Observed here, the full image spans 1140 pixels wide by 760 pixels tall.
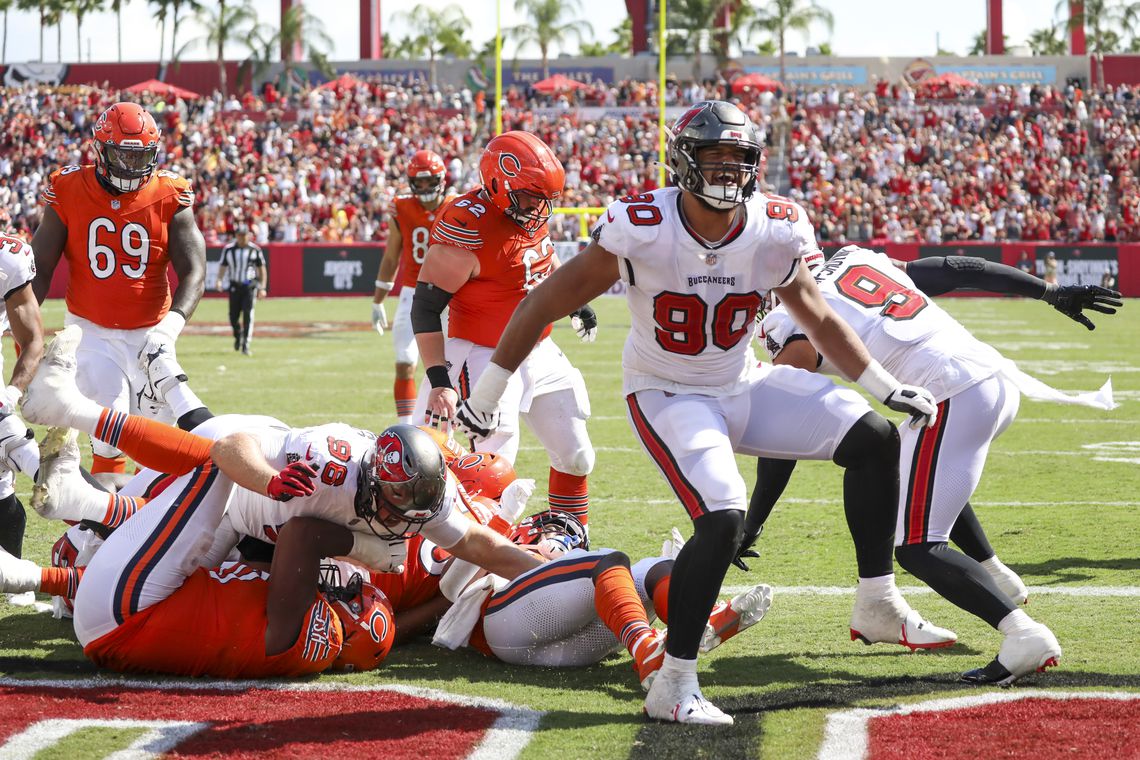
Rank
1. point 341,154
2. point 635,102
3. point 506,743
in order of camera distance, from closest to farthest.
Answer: point 506,743
point 341,154
point 635,102

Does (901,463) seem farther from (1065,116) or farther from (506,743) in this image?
(1065,116)

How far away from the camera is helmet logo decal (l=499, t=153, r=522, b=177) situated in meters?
5.62

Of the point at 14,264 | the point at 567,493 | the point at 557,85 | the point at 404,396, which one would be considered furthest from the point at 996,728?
the point at 557,85

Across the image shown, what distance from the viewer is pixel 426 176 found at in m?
9.53

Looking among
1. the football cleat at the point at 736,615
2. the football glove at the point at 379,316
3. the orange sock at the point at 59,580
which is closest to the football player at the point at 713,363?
the football cleat at the point at 736,615

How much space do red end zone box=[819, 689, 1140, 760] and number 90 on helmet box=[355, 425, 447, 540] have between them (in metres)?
1.33

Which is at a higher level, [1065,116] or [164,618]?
[1065,116]

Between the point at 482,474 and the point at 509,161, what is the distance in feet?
4.38

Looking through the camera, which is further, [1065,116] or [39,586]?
[1065,116]

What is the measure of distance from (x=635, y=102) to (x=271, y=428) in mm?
32822

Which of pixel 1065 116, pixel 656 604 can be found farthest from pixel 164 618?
pixel 1065 116

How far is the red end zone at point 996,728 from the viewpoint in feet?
11.3

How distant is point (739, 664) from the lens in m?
4.42

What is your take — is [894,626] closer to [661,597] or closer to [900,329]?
[661,597]
